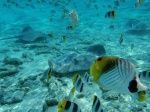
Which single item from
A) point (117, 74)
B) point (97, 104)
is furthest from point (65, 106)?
point (117, 74)

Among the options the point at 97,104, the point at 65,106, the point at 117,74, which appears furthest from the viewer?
the point at 97,104

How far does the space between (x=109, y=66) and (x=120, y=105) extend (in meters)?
4.32

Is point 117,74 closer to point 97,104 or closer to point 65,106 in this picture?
point 65,106

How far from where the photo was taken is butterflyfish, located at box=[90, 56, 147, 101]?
68.8 inches

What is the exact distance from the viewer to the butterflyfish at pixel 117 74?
1.75 meters

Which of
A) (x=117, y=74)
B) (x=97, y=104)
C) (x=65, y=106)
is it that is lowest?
(x=97, y=104)

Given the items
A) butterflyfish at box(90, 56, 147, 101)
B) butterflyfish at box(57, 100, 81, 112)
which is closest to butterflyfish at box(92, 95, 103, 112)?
butterflyfish at box(57, 100, 81, 112)

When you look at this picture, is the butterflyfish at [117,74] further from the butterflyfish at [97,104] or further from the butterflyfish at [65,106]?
the butterflyfish at [97,104]

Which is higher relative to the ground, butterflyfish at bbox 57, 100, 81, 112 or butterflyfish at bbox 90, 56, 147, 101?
butterflyfish at bbox 90, 56, 147, 101

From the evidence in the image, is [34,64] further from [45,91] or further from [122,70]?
[122,70]

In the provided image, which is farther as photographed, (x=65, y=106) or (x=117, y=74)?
(x=65, y=106)

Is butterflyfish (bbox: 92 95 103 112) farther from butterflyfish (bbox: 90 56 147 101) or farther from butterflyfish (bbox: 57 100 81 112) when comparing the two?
butterflyfish (bbox: 90 56 147 101)

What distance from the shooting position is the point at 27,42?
48.5ft

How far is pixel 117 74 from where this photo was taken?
1770mm
